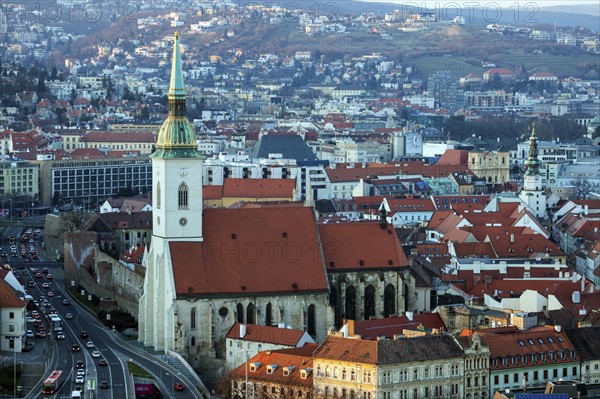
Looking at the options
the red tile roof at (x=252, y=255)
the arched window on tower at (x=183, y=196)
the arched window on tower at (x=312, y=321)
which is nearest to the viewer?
the red tile roof at (x=252, y=255)

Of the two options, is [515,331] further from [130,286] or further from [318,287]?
[130,286]

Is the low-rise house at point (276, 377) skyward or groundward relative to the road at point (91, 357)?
skyward

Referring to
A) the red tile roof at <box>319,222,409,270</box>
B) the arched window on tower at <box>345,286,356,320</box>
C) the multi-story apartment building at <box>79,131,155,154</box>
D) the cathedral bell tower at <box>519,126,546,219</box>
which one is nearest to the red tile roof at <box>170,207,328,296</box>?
the red tile roof at <box>319,222,409,270</box>

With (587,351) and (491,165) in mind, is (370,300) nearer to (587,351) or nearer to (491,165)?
(587,351)

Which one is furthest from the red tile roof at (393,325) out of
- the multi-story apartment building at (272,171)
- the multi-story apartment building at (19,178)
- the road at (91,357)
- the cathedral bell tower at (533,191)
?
the multi-story apartment building at (19,178)

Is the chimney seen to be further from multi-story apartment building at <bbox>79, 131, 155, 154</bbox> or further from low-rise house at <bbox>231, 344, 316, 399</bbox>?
multi-story apartment building at <bbox>79, 131, 155, 154</bbox>

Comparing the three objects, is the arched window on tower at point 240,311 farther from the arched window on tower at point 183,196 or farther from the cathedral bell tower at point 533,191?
the cathedral bell tower at point 533,191

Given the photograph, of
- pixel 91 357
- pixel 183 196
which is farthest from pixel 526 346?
pixel 91 357
